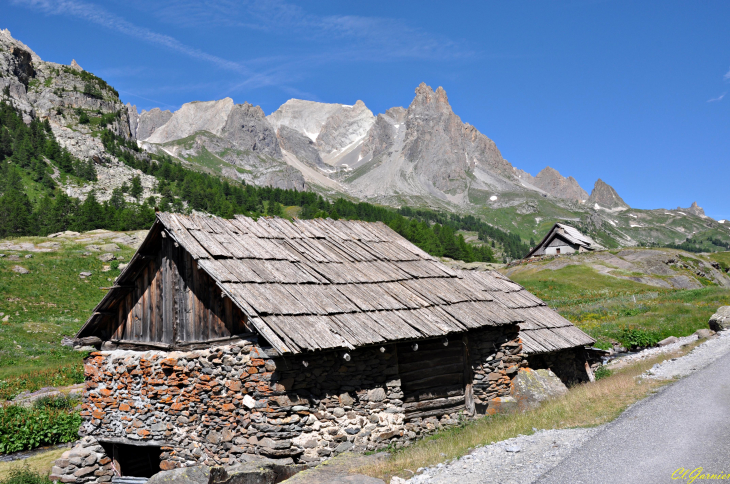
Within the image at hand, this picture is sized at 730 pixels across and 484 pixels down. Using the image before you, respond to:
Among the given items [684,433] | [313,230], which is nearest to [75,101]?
[313,230]

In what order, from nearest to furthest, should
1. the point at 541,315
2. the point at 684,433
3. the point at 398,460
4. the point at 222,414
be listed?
1. the point at 684,433
2. the point at 398,460
3. the point at 222,414
4. the point at 541,315

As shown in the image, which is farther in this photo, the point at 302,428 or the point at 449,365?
A: the point at 449,365

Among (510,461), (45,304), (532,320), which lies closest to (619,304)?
(532,320)

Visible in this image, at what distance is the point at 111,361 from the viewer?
14.2 meters

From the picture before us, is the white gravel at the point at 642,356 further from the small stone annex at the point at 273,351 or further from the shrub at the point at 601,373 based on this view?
the small stone annex at the point at 273,351

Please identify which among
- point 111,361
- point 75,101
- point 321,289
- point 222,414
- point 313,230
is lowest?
point 222,414

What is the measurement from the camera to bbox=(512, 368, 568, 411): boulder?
1499 centimetres

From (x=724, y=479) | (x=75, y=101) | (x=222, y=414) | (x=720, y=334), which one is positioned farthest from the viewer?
(x=75, y=101)

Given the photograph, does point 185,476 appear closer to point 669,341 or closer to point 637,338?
point 669,341

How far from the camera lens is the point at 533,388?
15.2m

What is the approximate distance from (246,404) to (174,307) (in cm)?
395

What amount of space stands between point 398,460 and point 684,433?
5691mm

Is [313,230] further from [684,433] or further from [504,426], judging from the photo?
[684,433]

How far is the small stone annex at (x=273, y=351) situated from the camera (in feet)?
36.6
